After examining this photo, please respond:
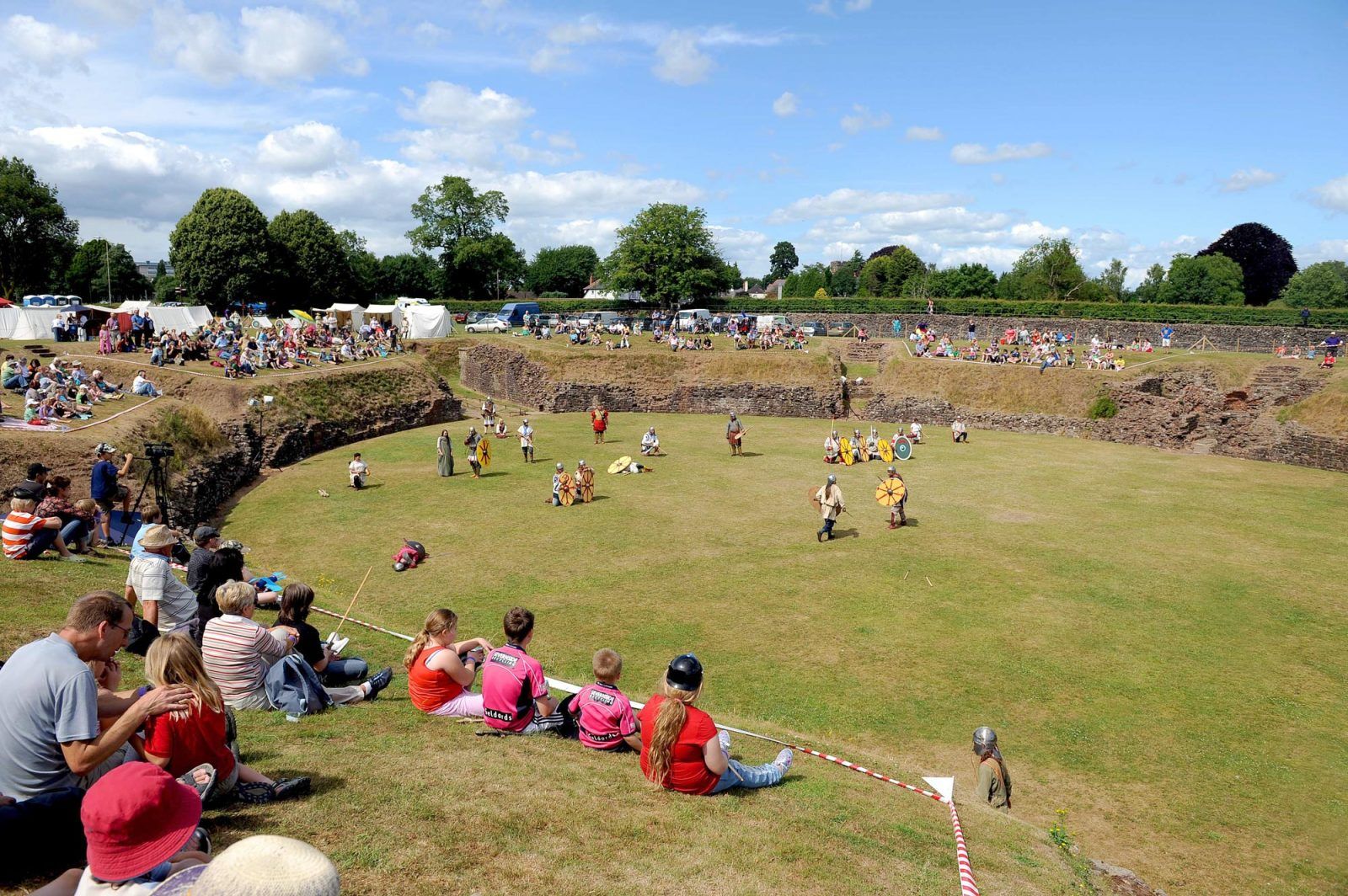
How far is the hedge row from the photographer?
5259 centimetres

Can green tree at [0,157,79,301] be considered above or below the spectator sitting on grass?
above

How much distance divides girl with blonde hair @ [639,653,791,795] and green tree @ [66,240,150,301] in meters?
102

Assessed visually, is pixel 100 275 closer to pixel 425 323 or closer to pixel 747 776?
pixel 425 323

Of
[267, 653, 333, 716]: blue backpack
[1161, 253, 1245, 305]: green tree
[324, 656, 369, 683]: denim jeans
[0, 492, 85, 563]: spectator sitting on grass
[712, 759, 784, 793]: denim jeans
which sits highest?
[1161, 253, 1245, 305]: green tree

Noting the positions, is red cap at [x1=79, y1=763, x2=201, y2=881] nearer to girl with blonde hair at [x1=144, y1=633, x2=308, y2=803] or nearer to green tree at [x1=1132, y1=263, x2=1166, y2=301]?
girl with blonde hair at [x1=144, y1=633, x2=308, y2=803]

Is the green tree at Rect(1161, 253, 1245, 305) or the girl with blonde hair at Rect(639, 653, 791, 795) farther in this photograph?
the green tree at Rect(1161, 253, 1245, 305)

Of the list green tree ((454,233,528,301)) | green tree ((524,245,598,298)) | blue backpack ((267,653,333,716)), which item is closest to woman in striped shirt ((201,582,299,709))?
blue backpack ((267,653,333,716))

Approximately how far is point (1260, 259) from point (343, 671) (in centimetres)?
10252

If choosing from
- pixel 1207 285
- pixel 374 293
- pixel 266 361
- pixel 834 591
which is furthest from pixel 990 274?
pixel 834 591

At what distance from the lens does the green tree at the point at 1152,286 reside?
283 ft

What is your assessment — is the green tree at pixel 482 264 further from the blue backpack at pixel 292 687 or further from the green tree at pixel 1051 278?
the blue backpack at pixel 292 687

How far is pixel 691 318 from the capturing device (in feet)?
213

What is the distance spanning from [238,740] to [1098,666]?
11819mm

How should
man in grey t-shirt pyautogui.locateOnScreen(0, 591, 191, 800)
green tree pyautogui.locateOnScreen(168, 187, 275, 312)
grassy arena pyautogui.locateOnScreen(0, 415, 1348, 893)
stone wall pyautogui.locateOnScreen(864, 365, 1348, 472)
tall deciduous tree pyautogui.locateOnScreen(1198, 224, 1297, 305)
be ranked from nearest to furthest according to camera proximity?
man in grey t-shirt pyautogui.locateOnScreen(0, 591, 191, 800), grassy arena pyautogui.locateOnScreen(0, 415, 1348, 893), stone wall pyautogui.locateOnScreen(864, 365, 1348, 472), green tree pyautogui.locateOnScreen(168, 187, 275, 312), tall deciduous tree pyautogui.locateOnScreen(1198, 224, 1297, 305)
